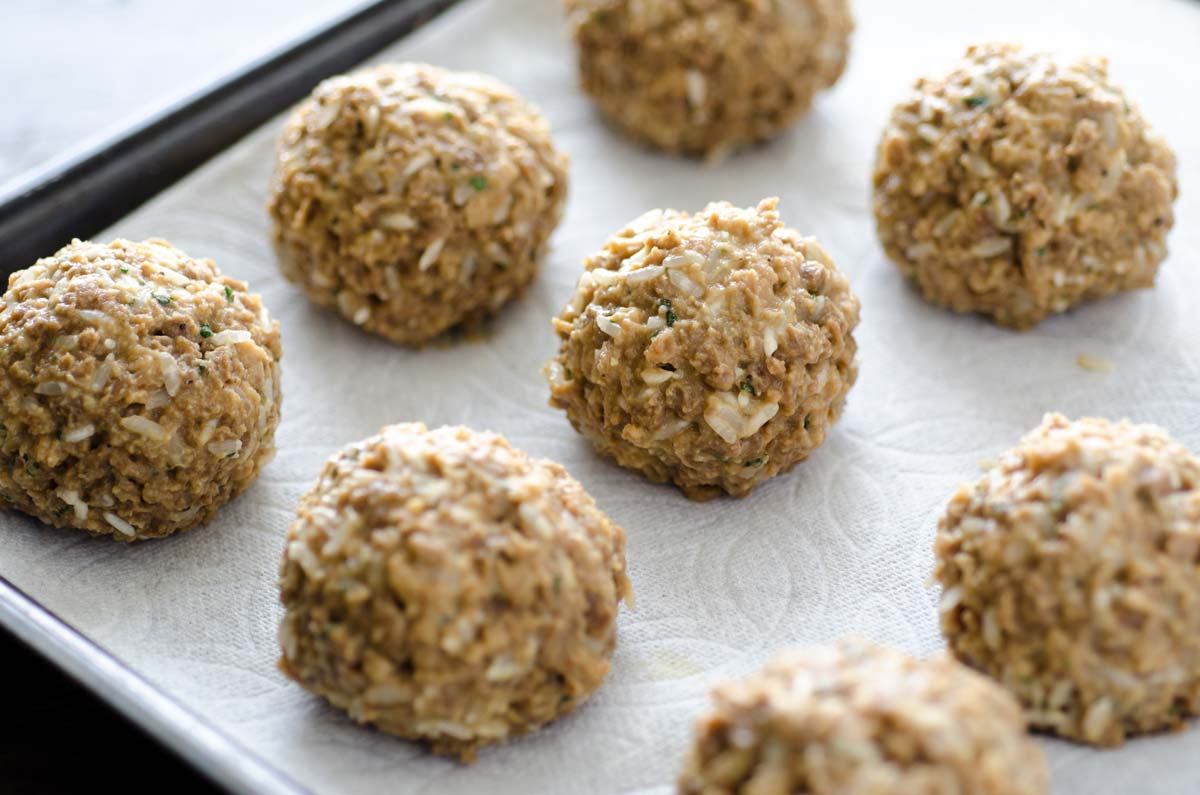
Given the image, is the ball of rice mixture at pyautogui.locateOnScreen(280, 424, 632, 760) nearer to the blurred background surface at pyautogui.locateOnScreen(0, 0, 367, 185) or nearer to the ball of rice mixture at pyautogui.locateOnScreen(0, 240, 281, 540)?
the ball of rice mixture at pyautogui.locateOnScreen(0, 240, 281, 540)

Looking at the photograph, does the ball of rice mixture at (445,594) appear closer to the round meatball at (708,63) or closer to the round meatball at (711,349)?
the round meatball at (711,349)

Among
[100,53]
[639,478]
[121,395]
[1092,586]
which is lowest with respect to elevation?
[639,478]

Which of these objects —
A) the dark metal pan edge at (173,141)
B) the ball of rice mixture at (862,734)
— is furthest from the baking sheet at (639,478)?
the ball of rice mixture at (862,734)

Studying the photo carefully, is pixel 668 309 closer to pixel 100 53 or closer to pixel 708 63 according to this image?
pixel 708 63

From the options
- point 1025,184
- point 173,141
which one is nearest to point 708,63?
point 1025,184

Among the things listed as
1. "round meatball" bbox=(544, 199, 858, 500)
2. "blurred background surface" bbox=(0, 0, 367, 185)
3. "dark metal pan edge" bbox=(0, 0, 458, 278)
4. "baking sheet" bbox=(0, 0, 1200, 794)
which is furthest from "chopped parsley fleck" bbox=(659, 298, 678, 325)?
"blurred background surface" bbox=(0, 0, 367, 185)

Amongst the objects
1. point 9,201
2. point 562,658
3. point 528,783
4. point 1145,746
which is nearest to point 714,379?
point 562,658
